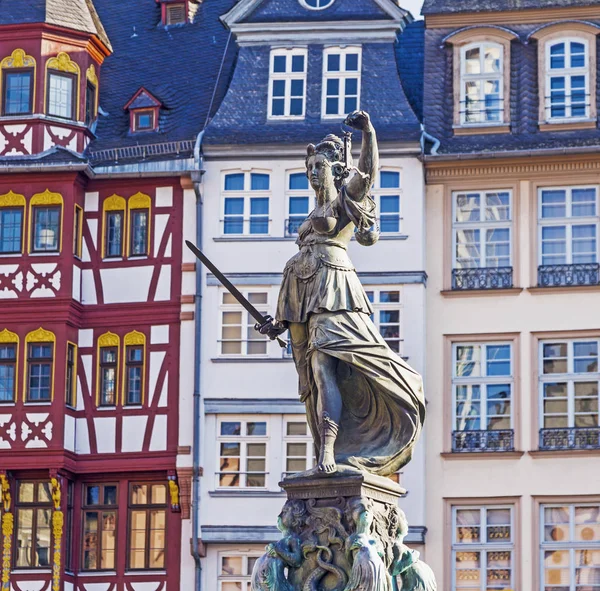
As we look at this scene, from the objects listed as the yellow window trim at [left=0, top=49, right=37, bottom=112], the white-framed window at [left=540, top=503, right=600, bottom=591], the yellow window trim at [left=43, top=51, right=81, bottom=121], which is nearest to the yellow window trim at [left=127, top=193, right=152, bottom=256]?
the yellow window trim at [left=43, top=51, right=81, bottom=121]

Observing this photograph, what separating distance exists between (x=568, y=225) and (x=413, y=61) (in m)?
5.05

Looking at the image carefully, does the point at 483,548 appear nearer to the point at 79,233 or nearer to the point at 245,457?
the point at 245,457

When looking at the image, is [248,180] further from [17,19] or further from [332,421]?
[332,421]

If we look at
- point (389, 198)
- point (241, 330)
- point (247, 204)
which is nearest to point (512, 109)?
point (389, 198)

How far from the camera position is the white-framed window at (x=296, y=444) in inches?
1607

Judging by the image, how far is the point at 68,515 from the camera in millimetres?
41906

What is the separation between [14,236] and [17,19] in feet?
15.5

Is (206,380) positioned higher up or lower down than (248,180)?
lower down

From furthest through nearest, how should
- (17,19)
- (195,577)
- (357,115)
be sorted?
(17,19) → (195,577) → (357,115)

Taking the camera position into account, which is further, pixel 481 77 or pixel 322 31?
pixel 322 31

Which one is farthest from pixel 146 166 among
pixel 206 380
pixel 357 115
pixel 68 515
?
pixel 357 115

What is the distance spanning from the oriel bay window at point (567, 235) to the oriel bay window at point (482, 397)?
1839 mm

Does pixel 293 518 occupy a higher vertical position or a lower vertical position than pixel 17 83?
lower

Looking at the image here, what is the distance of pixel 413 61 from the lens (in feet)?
143
